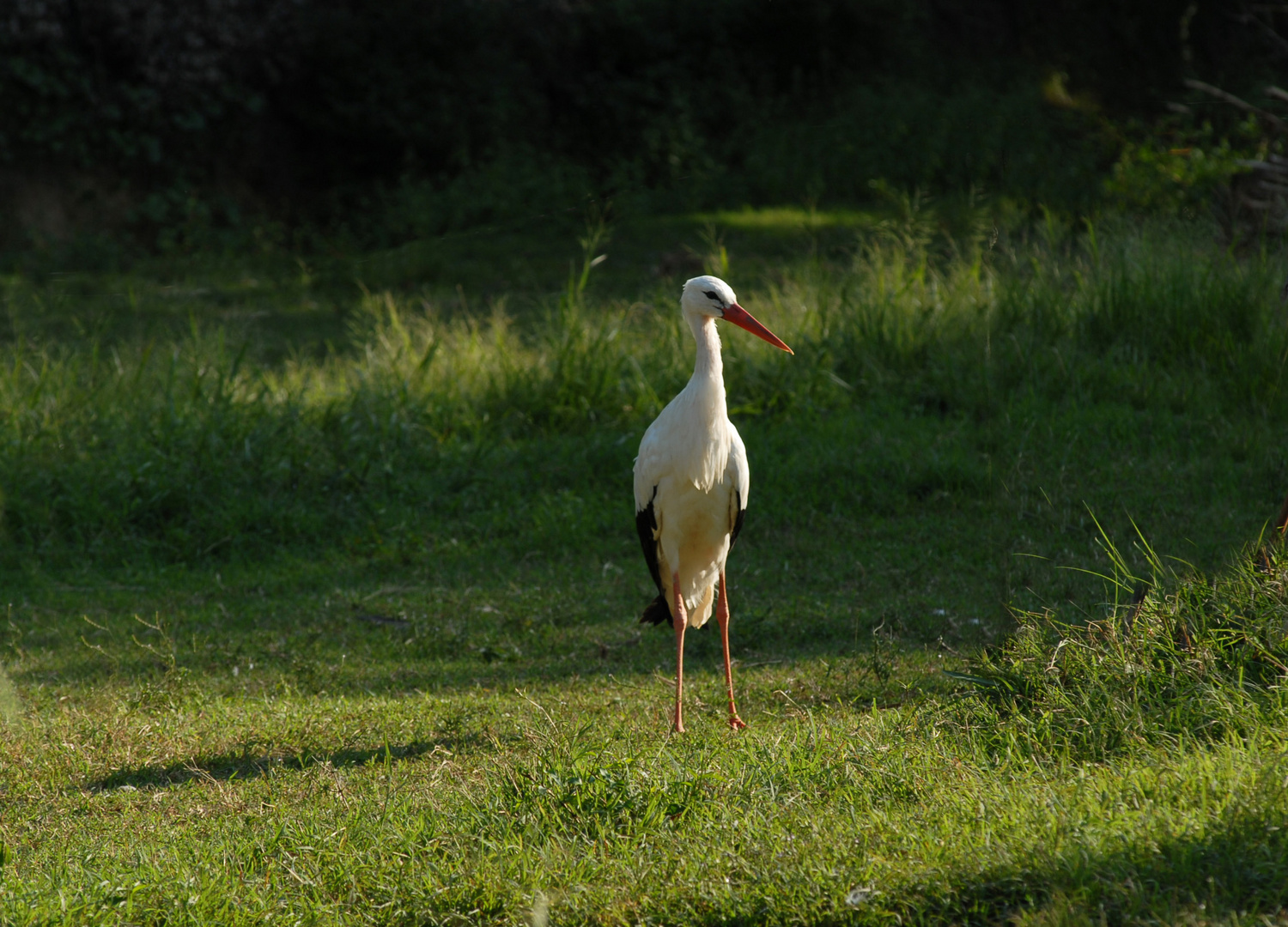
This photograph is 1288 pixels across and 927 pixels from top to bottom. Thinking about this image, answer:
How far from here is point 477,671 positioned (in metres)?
5.14

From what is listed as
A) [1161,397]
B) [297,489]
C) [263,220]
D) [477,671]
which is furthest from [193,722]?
[263,220]

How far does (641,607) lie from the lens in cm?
591

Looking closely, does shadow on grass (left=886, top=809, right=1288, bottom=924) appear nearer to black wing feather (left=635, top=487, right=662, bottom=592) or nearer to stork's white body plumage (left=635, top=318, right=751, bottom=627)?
stork's white body plumage (left=635, top=318, right=751, bottom=627)

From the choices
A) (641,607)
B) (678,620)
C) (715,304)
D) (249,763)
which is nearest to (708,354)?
(715,304)

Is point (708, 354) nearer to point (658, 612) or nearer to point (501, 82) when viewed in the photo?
point (658, 612)

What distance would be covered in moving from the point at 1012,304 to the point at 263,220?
9.71 metres

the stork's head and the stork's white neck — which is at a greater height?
the stork's head

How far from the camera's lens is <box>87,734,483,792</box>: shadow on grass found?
401 cm

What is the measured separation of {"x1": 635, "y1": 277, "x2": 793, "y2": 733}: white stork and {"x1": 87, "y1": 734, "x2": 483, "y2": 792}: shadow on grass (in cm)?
92

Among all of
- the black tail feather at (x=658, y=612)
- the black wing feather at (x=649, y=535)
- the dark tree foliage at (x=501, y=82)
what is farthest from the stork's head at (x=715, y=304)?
the dark tree foliage at (x=501, y=82)

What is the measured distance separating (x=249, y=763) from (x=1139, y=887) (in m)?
2.83

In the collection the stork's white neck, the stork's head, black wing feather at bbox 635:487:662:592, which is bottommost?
black wing feather at bbox 635:487:662:592

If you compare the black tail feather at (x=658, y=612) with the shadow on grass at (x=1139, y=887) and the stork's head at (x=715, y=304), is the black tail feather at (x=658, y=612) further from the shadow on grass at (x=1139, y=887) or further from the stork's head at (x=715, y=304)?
the shadow on grass at (x=1139, y=887)

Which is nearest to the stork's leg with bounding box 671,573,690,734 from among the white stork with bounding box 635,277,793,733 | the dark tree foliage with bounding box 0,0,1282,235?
the white stork with bounding box 635,277,793,733
